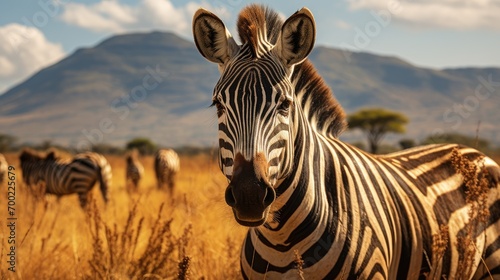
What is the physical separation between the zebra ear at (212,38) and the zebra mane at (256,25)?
85 mm

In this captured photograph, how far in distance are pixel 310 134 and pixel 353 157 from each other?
1.38 ft

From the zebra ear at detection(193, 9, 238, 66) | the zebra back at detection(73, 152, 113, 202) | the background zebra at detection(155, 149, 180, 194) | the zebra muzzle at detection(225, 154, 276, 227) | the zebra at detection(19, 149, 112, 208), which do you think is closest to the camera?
the zebra muzzle at detection(225, 154, 276, 227)

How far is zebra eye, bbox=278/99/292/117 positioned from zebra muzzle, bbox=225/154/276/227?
0.35 metres

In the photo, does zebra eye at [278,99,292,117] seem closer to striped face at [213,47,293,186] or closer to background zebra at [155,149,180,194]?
striped face at [213,47,293,186]

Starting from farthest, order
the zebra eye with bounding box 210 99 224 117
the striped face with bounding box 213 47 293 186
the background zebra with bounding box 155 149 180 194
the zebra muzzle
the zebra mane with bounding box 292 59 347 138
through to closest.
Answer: the background zebra with bounding box 155 149 180 194 < the zebra mane with bounding box 292 59 347 138 < the zebra eye with bounding box 210 99 224 117 < the striped face with bounding box 213 47 293 186 < the zebra muzzle

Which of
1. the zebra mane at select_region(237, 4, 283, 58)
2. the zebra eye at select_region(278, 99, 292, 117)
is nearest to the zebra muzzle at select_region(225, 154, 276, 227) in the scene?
the zebra eye at select_region(278, 99, 292, 117)

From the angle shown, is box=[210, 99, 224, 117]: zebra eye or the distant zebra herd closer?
box=[210, 99, 224, 117]: zebra eye

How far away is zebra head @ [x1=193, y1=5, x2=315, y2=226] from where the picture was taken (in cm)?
238

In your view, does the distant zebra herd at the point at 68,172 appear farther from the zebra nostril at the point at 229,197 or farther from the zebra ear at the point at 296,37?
the zebra nostril at the point at 229,197

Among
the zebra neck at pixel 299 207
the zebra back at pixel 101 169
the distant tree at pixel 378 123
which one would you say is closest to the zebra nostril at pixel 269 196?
the zebra neck at pixel 299 207

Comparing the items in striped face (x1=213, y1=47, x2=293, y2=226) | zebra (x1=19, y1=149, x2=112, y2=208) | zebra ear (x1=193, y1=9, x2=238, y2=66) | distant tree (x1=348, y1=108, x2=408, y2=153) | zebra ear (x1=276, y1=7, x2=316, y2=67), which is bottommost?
striped face (x1=213, y1=47, x2=293, y2=226)

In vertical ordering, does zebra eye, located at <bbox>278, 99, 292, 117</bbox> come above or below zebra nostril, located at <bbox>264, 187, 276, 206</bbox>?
above

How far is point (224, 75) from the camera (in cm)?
281

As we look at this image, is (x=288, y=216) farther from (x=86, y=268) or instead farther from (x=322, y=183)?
(x=86, y=268)
